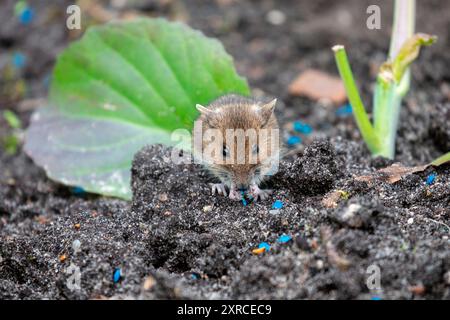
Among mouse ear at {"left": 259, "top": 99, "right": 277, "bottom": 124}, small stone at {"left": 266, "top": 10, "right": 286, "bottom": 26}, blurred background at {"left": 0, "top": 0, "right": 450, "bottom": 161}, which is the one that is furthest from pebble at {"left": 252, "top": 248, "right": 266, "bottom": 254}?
small stone at {"left": 266, "top": 10, "right": 286, "bottom": 26}

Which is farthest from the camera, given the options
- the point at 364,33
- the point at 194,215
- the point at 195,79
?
the point at 364,33

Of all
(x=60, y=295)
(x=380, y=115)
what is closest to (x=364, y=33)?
(x=380, y=115)

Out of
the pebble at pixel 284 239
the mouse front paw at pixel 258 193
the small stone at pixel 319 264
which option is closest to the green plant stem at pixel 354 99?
the mouse front paw at pixel 258 193

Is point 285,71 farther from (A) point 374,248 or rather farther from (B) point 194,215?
(A) point 374,248

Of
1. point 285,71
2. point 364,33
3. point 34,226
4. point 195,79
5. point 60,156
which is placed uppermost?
point 364,33

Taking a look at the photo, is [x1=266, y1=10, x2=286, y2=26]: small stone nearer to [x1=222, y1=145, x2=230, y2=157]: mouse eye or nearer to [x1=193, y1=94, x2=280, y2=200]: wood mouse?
[x1=193, y1=94, x2=280, y2=200]: wood mouse

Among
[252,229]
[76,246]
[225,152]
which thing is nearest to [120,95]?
[225,152]
